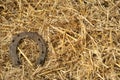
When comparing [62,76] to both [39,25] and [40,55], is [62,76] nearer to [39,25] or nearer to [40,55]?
[40,55]

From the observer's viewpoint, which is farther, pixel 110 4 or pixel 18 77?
pixel 110 4

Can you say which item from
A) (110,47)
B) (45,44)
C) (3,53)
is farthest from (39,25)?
(110,47)

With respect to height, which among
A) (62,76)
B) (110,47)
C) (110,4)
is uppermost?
(110,4)
